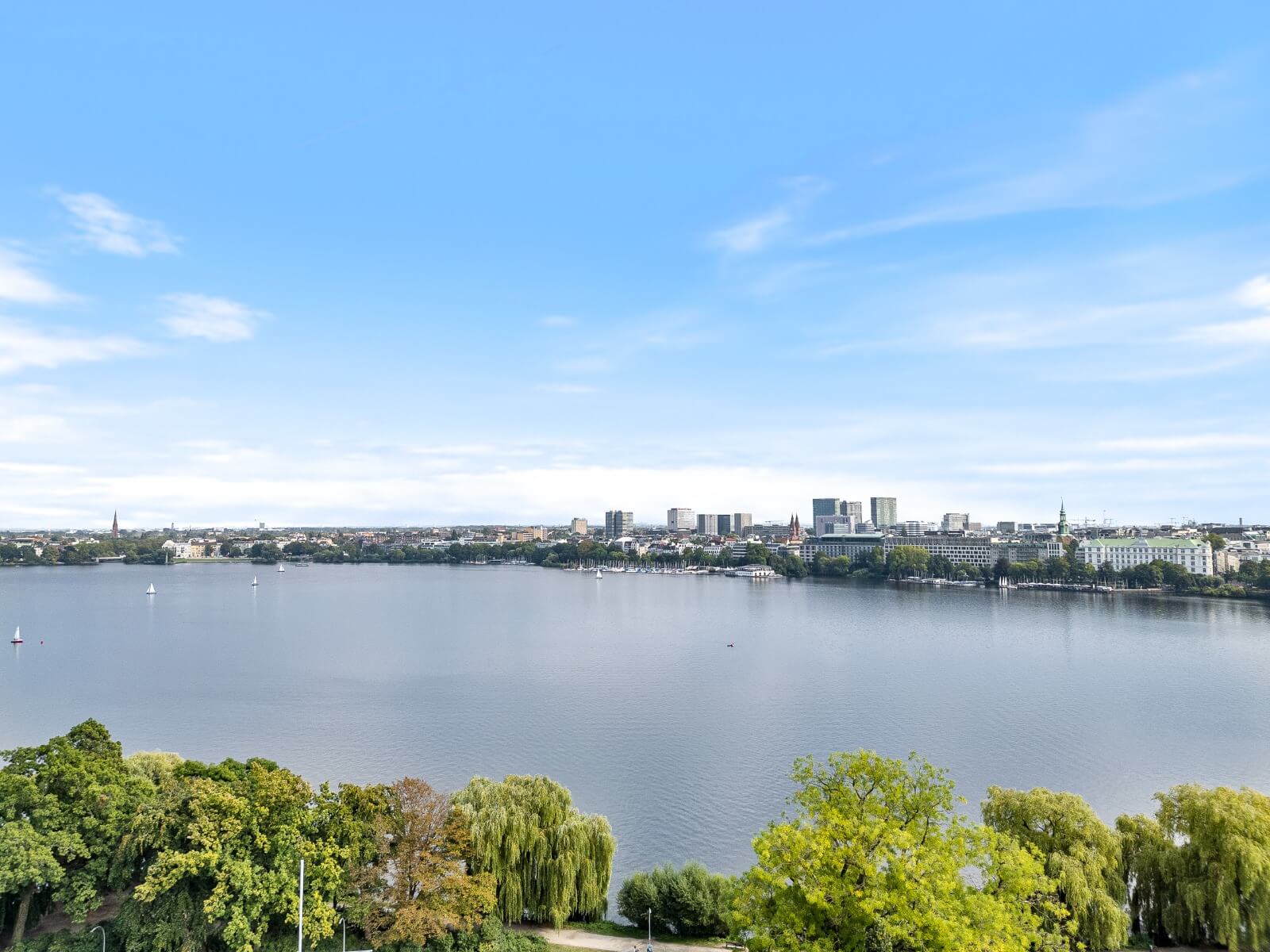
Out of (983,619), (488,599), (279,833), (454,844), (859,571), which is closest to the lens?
(279,833)

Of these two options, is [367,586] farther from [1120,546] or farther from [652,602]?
[1120,546]

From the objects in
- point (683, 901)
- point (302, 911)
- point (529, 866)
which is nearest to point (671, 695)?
point (529, 866)

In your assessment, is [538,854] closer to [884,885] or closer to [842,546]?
[884,885]

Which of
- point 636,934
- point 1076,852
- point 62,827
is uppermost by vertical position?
point 62,827

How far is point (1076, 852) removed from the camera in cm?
1386

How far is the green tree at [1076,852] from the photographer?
1337 cm

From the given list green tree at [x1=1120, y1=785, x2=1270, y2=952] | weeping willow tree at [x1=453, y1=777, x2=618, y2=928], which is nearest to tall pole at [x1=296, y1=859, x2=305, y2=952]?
weeping willow tree at [x1=453, y1=777, x2=618, y2=928]

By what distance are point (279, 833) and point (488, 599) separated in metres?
65.9

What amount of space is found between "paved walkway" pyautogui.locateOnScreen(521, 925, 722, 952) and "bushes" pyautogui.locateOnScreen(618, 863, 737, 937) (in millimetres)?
414

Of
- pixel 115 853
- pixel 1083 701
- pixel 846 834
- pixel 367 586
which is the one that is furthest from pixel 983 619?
pixel 367 586

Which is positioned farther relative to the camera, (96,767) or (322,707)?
(322,707)

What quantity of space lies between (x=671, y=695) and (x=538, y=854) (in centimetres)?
2017

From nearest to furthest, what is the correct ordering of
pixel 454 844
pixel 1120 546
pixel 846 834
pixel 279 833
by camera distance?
pixel 846 834 → pixel 279 833 → pixel 454 844 → pixel 1120 546

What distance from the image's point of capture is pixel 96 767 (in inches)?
539
